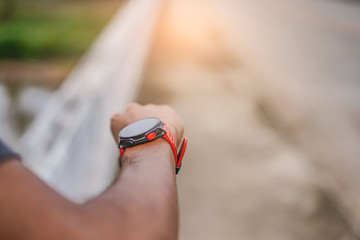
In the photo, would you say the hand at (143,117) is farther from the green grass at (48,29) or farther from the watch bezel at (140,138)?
the green grass at (48,29)

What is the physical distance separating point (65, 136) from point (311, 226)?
7.50 feet

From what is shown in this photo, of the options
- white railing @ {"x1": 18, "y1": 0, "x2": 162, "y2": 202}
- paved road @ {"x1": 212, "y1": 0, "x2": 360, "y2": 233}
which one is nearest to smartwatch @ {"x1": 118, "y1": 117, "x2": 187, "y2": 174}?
white railing @ {"x1": 18, "y1": 0, "x2": 162, "y2": 202}

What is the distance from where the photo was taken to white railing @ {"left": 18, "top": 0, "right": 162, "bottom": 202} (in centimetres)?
319

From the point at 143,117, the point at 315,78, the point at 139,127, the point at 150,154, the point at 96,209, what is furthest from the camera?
the point at 315,78

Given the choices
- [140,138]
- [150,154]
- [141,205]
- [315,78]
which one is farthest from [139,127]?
[315,78]

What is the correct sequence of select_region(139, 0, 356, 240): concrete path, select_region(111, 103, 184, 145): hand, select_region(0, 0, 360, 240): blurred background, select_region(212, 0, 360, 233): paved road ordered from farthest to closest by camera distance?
select_region(212, 0, 360, 233): paved road
select_region(0, 0, 360, 240): blurred background
select_region(139, 0, 356, 240): concrete path
select_region(111, 103, 184, 145): hand

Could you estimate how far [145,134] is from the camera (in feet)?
4.54

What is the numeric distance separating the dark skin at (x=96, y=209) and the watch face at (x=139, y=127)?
0.24m

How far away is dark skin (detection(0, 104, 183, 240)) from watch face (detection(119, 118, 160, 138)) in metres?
0.24

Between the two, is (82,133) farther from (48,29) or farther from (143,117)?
(48,29)

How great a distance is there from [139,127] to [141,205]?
47 centimetres

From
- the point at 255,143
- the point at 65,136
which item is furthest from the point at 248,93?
the point at 65,136

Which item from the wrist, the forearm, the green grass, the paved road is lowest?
the green grass

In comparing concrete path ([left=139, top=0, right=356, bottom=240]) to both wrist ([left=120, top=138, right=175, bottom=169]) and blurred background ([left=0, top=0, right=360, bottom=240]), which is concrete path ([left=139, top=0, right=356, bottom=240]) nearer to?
blurred background ([left=0, top=0, right=360, bottom=240])
